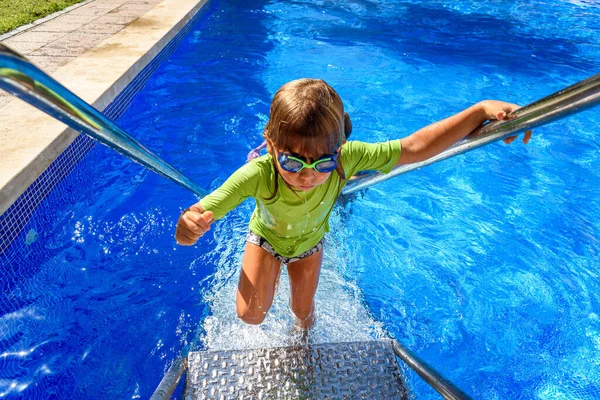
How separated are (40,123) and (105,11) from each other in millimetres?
4977

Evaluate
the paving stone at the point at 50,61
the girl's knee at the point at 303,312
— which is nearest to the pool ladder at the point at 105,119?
the girl's knee at the point at 303,312

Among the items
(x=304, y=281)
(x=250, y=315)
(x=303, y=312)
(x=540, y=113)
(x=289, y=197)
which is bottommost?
(x=303, y=312)

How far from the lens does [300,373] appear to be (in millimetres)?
2396

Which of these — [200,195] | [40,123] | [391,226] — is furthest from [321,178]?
[40,123]

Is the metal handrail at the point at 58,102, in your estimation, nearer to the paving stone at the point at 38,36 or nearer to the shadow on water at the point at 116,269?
Answer: the shadow on water at the point at 116,269

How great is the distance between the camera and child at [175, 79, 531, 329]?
1.99 meters

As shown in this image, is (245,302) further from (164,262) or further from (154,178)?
(154,178)

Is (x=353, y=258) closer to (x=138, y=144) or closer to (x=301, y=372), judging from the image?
(x=301, y=372)

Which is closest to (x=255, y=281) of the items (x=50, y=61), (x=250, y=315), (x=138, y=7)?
(x=250, y=315)

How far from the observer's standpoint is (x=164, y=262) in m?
A: 3.91

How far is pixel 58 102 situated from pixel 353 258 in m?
3.01

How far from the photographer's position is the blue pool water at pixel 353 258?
10.3 feet

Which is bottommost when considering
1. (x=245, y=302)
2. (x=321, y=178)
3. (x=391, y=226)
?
(x=391, y=226)

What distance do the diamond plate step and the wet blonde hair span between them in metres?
1.18
